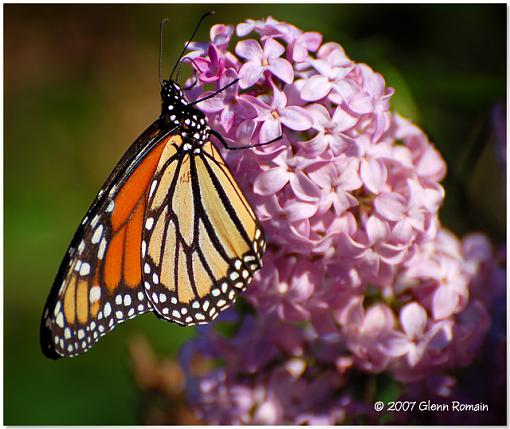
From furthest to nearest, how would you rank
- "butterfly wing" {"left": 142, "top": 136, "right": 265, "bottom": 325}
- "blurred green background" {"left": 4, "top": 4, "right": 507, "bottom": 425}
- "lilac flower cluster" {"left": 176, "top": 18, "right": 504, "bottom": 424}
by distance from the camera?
"blurred green background" {"left": 4, "top": 4, "right": 507, "bottom": 425} < "butterfly wing" {"left": 142, "top": 136, "right": 265, "bottom": 325} < "lilac flower cluster" {"left": 176, "top": 18, "right": 504, "bottom": 424}

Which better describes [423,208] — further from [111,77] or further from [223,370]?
[111,77]

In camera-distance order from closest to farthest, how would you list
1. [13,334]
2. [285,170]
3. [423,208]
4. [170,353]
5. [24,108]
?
[285,170]
[423,208]
[170,353]
[13,334]
[24,108]

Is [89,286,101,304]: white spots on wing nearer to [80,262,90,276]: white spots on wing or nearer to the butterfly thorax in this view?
[80,262,90,276]: white spots on wing

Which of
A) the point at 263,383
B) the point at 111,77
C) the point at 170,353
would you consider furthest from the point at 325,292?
the point at 111,77

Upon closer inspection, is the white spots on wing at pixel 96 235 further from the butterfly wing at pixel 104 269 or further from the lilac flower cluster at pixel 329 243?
the lilac flower cluster at pixel 329 243

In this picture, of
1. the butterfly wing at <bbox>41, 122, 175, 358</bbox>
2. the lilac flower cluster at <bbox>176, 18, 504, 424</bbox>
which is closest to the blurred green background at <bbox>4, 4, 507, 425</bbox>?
the lilac flower cluster at <bbox>176, 18, 504, 424</bbox>
